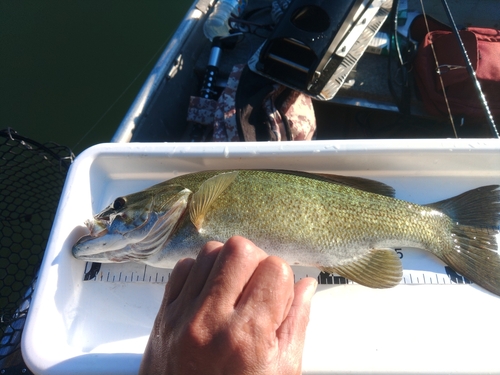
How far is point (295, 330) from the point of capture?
103cm

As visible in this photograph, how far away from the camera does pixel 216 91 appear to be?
8.90 ft

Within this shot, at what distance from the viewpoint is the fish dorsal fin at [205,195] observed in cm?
154

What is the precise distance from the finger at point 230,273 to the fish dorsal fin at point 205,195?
499 mm

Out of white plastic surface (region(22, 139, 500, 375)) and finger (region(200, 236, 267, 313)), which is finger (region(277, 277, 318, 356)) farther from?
white plastic surface (region(22, 139, 500, 375))

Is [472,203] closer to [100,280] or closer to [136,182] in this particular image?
[136,182]

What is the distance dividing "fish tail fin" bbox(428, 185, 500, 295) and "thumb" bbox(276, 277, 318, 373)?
0.94 metres

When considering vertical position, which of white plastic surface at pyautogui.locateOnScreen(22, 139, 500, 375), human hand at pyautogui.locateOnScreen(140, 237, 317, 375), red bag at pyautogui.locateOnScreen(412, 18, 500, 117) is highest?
red bag at pyautogui.locateOnScreen(412, 18, 500, 117)

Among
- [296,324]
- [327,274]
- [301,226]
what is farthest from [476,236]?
[296,324]

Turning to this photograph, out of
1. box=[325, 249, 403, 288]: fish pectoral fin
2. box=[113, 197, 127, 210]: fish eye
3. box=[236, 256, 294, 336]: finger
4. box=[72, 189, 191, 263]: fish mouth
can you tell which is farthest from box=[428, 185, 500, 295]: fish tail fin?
box=[113, 197, 127, 210]: fish eye

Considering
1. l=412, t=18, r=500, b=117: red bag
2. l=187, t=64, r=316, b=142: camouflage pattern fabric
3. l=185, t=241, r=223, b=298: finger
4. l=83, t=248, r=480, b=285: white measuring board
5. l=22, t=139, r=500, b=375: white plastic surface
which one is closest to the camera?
l=185, t=241, r=223, b=298: finger

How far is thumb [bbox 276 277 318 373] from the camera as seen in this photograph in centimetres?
99

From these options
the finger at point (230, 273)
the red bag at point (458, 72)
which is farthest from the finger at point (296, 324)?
the red bag at point (458, 72)

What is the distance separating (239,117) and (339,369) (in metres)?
1.51

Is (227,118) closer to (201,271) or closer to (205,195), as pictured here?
(205,195)
